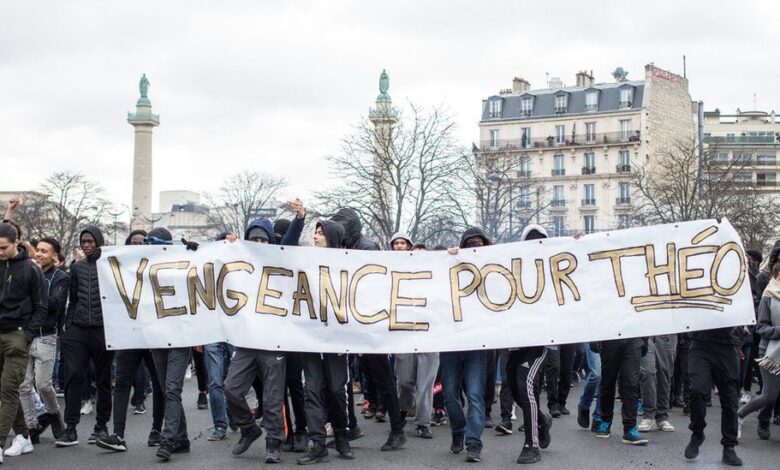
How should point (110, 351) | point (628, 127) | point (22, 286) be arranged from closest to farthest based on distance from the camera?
point (22, 286)
point (110, 351)
point (628, 127)

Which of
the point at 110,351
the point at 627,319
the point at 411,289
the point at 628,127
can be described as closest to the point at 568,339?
the point at 627,319

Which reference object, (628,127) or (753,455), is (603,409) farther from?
(628,127)

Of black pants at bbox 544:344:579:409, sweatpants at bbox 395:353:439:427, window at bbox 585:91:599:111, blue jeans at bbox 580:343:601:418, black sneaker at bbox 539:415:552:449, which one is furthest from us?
window at bbox 585:91:599:111

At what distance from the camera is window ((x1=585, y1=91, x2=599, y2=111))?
257ft

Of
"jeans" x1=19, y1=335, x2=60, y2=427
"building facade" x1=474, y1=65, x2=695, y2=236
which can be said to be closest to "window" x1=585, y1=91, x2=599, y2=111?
"building facade" x1=474, y1=65, x2=695, y2=236

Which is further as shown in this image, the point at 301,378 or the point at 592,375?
the point at 592,375

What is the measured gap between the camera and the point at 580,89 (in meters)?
79.8

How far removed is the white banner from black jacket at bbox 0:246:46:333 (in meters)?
0.63

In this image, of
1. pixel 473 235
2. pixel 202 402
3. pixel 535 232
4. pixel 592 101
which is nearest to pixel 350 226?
pixel 473 235

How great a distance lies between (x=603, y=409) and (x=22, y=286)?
571cm

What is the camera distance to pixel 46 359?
1008 cm

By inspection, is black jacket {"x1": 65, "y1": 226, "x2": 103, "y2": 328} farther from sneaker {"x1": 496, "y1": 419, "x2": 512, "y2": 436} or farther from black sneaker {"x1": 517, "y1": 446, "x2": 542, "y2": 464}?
sneaker {"x1": 496, "y1": 419, "x2": 512, "y2": 436}

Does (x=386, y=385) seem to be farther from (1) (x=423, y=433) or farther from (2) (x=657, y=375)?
(2) (x=657, y=375)

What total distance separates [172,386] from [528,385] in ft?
10.3
